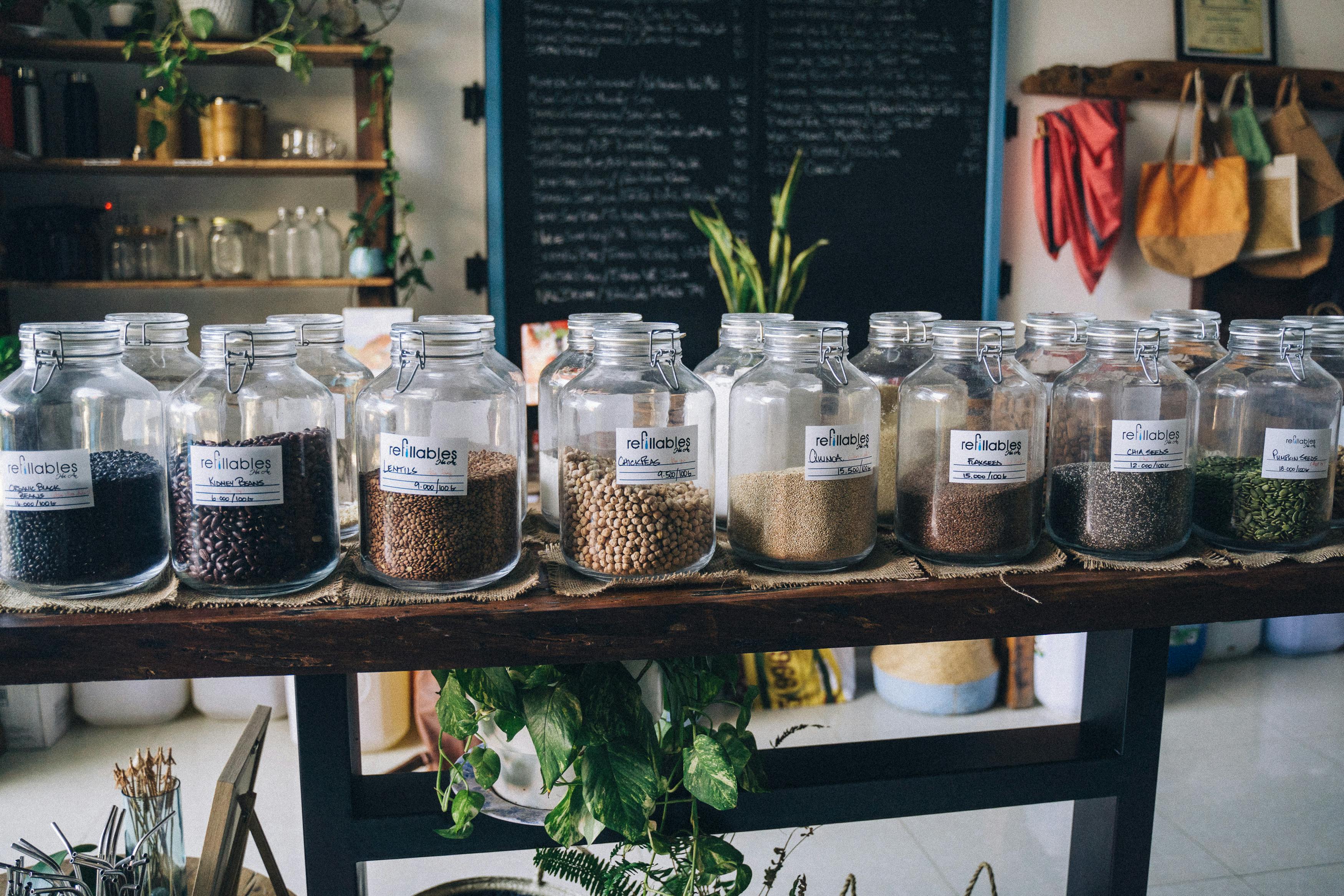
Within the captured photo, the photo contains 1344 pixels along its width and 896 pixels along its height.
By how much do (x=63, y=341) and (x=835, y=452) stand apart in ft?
2.37

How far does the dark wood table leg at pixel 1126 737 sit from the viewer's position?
1187 millimetres

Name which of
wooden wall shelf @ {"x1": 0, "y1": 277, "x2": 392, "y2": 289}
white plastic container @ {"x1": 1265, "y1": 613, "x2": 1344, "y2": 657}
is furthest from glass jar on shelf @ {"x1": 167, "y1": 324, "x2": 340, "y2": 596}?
white plastic container @ {"x1": 1265, "y1": 613, "x2": 1344, "y2": 657}

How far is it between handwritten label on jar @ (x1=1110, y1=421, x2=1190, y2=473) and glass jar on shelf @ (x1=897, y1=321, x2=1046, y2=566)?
8cm

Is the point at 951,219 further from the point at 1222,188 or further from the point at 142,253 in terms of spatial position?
the point at 142,253

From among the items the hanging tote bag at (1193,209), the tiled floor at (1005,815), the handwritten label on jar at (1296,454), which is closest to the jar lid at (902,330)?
the handwritten label on jar at (1296,454)

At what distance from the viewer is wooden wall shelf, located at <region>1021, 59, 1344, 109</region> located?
3031 mm

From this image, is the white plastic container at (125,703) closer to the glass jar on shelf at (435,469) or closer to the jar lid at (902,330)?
the glass jar on shelf at (435,469)

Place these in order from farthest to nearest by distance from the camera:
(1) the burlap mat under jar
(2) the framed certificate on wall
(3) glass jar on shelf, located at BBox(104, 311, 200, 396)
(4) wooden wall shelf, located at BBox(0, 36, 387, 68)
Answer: (2) the framed certificate on wall → (4) wooden wall shelf, located at BBox(0, 36, 387, 68) → (3) glass jar on shelf, located at BBox(104, 311, 200, 396) → (1) the burlap mat under jar

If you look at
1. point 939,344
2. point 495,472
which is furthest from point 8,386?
point 939,344

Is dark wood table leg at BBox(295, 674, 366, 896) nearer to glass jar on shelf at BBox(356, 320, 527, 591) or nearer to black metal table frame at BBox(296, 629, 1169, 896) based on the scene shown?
black metal table frame at BBox(296, 629, 1169, 896)

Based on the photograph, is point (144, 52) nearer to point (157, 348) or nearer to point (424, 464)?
point (157, 348)

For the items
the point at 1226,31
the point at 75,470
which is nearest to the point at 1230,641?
the point at 1226,31

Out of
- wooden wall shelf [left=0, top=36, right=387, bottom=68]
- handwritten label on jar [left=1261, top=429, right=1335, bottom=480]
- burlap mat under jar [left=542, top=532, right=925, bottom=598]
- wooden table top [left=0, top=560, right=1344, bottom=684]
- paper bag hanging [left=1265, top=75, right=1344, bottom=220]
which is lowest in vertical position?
wooden table top [left=0, top=560, right=1344, bottom=684]

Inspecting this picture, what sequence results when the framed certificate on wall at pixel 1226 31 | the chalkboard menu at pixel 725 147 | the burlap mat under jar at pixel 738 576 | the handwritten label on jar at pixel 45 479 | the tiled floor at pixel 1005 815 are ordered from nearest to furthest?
the handwritten label on jar at pixel 45 479
the burlap mat under jar at pixel 738 576
the tiled floor at pixel 1005 815
the chalkboard menu at pixel 725 147
the framed certificate on wall at pixel 1226 31
